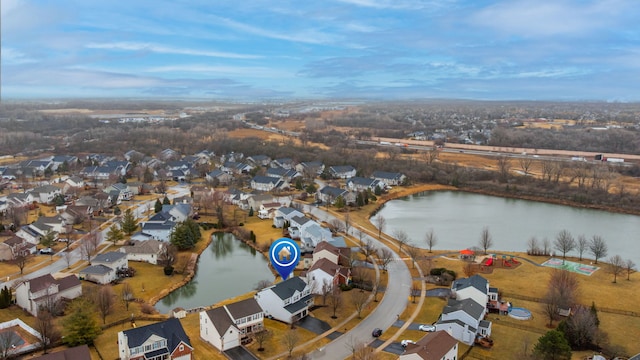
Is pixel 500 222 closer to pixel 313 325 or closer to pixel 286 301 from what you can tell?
pixel 313 325

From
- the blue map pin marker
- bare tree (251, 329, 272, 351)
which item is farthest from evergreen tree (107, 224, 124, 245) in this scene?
bare tree (251, 329, 272, 351)

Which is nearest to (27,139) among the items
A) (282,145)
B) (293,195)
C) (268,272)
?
(282,145)

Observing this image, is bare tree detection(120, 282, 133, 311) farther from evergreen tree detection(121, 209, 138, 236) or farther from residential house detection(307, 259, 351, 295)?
evergreen tree detection(121, 209, 138, 236)

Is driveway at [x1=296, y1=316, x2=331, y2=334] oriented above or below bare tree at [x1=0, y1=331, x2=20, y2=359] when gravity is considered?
below

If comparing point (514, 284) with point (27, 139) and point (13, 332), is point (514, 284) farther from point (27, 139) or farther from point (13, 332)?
point (27, 139)

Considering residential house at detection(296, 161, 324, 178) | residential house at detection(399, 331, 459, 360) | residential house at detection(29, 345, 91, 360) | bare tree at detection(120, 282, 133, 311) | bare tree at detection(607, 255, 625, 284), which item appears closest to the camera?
residential house at detection(29, 345, 91, 360)

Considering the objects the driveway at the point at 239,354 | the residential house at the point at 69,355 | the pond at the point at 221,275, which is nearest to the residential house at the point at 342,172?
the pond at the point at 221,275

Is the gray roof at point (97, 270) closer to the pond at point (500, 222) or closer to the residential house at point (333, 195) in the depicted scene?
the pond at point (500, 222)
